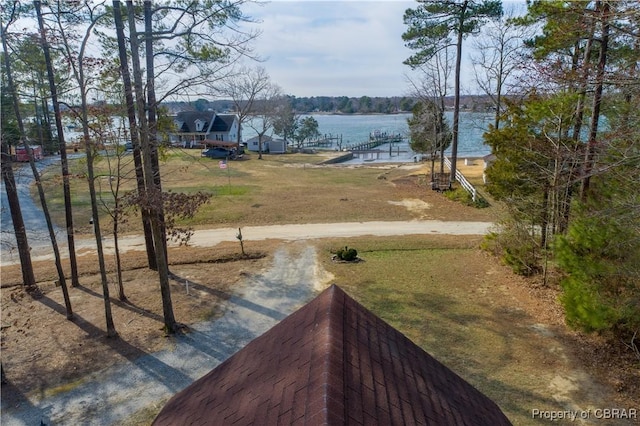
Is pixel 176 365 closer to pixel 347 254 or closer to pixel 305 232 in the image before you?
pixel 347 254

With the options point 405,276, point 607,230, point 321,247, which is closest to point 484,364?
point 607,230

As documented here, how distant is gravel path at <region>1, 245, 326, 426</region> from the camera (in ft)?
27.5

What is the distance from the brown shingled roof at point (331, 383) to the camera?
345cm

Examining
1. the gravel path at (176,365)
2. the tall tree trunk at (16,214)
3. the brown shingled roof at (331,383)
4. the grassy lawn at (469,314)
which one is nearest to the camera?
the brown shingled roof at (331,383)

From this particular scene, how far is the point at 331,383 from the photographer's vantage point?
3469 millimetres

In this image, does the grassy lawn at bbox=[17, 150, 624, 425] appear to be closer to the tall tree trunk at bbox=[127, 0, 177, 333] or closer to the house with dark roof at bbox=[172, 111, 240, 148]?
the tall tree trunk at bbox=[127, 0, 177, 333]

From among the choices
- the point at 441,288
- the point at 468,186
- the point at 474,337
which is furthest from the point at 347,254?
the point at 468,186

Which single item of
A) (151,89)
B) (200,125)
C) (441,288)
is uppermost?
(151,89)

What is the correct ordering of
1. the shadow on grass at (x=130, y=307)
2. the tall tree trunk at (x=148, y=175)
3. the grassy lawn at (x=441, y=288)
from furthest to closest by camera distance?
the shadow on grass at (x=130, y=307), the tall tree trunk at (x=148, y=175), the grassy lawn at (x=441, y=288)

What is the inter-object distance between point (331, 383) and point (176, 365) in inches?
307

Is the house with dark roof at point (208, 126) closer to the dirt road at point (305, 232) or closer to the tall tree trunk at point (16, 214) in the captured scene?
the dirt road at point (305, 232)

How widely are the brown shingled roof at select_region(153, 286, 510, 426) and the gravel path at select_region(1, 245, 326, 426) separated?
4204 mm

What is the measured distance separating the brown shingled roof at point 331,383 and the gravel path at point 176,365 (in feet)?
13.8

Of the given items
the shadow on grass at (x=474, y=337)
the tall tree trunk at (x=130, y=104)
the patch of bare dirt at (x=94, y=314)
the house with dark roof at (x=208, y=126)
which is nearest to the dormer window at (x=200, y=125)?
the house with dark roof at (x=208, y=126)
